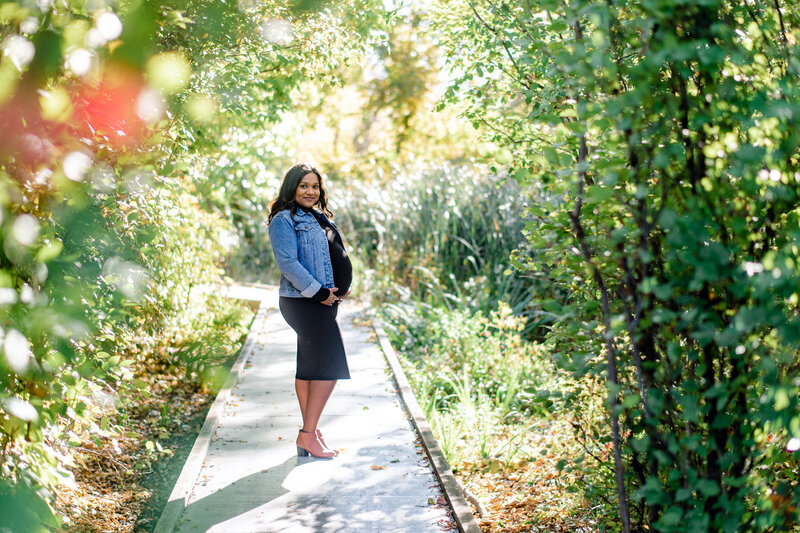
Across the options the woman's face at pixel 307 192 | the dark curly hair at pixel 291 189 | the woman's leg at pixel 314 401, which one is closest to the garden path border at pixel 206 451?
the woman's leg at pixel 314 401

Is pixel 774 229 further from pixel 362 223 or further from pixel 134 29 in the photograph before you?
pixel 362 223

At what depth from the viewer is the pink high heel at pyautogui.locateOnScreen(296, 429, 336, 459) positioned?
17.2ft

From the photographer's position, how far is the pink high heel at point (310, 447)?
17.2 ft

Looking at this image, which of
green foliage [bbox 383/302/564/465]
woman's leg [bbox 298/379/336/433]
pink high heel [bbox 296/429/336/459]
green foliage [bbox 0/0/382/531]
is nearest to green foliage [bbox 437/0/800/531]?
green foliage [bbox 0/0/382/531]

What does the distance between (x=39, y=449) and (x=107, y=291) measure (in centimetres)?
119

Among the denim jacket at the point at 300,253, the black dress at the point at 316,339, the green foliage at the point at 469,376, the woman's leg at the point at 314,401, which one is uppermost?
the denim jacket at the point at 300,253

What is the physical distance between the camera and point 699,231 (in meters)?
2.22

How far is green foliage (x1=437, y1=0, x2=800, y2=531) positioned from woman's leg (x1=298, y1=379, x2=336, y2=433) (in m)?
2.53

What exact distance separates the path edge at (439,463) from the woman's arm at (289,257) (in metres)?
1.47

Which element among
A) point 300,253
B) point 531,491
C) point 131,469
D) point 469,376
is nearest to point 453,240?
point 469,376

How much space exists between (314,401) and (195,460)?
910mm

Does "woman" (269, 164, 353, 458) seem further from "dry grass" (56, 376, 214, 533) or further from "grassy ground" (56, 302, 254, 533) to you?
"dry grass" (56, 376, 214, 533)

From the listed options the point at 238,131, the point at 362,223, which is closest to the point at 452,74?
the point at 238,131

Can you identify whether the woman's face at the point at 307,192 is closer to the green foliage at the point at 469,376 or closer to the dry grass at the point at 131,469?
the dry grass at the point at 131,469
